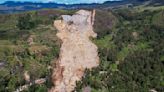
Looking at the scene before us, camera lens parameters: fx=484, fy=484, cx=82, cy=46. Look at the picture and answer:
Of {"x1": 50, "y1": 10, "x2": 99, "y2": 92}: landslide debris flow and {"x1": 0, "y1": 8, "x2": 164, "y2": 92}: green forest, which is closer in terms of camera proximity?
{"x1": 50, "y1": 10, "x2": 99, "y2": 92}: landslide debris flow

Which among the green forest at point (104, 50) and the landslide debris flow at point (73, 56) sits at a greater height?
the landslide debris flow at point (73, 56)

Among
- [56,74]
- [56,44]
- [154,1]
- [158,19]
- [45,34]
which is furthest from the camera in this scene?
[154,1]

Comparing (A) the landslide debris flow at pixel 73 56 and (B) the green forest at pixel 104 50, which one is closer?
(A) the landslide debris flow at pixel 73 56

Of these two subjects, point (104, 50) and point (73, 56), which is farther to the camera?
point (104, 50)

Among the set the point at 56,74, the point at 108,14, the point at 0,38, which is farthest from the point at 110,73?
→ the point at 108,14

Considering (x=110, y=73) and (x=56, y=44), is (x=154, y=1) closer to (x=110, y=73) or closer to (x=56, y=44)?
(x=56, y=44)
